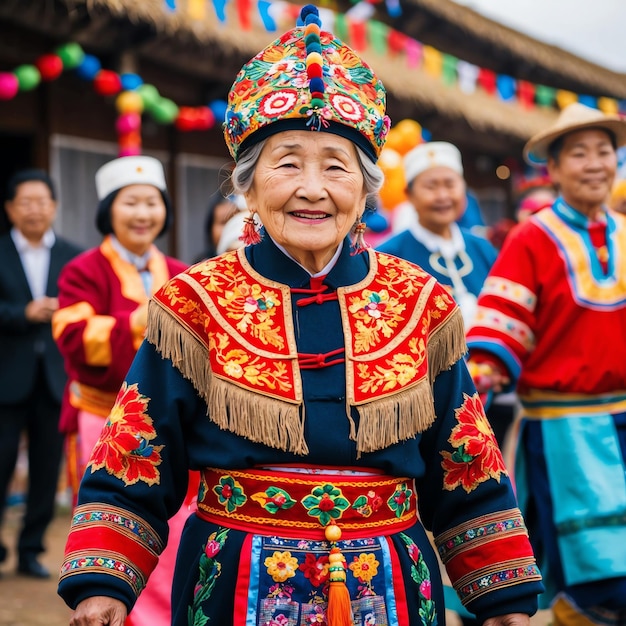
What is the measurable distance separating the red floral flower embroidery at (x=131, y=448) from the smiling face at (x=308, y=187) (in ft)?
1.73

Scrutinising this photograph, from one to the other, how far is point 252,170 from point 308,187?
0.20 meters

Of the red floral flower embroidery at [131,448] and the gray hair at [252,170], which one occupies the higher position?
the gray hair at [252,170]

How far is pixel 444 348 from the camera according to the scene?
265 centimetres

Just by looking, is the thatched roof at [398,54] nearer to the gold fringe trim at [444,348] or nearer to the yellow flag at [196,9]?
the yellow flag at [196,9]

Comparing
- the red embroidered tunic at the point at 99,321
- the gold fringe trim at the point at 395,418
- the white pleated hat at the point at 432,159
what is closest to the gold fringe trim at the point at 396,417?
the gold fringe trim at the point at 395,418

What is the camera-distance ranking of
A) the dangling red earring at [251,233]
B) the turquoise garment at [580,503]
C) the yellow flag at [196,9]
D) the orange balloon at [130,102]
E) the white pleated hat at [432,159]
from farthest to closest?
1. the yellow flag at [196,9]
2. the orange balloon at [130,102]
3. the white pleated hat at [432,159]
4. the turquoise garment at [580,503]
5. the dangling red earring at [251,233]

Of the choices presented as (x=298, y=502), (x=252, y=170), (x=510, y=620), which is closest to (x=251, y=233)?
(x=252, y=170)

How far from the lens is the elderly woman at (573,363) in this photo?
13.1 feet

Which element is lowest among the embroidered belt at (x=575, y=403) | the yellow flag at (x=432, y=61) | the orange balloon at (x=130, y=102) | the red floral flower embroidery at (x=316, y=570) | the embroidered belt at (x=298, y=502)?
the red floral flower embroidery at (x=316, y=570)

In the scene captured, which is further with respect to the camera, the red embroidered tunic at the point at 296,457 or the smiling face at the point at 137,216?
the smiling face at the point at 137,216

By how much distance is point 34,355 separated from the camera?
6258 mm

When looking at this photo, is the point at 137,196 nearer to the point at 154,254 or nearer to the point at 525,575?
the point at 154,254

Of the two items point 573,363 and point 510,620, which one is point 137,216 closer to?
point 573,363

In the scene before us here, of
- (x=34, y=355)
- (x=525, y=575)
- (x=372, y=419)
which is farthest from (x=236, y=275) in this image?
(x=34, y=355)
